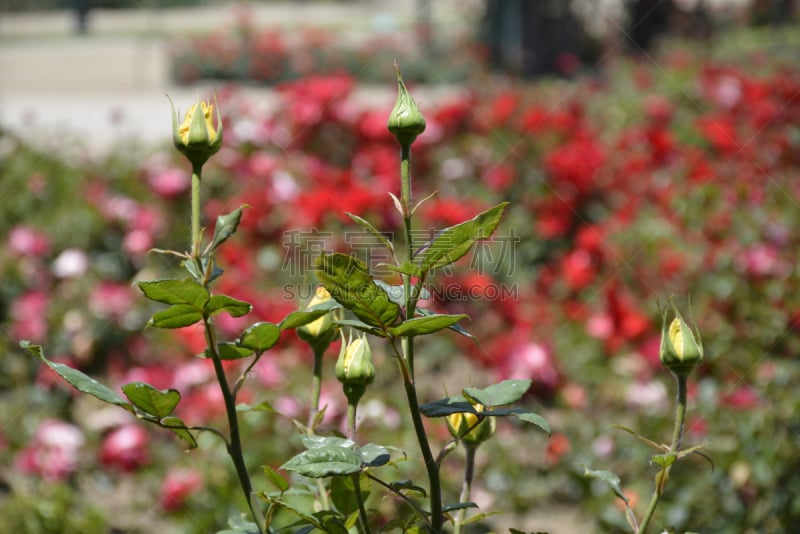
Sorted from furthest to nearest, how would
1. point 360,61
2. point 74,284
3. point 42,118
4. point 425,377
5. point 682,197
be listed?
point 360,61, point 42,118, point 682,197, point 74,284, point 425,377

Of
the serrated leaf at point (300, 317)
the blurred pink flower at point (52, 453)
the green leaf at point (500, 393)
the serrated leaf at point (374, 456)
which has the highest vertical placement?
the serrated leaf at point (300, 317)

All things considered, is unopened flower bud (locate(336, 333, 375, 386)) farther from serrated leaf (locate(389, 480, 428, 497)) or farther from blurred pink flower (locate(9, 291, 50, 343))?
blurred pink flower (locate(9, 291, 50, 343))

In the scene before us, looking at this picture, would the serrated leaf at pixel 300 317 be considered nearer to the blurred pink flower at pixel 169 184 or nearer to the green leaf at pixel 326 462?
the green leaf at pixel 326 462

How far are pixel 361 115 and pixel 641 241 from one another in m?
1.08

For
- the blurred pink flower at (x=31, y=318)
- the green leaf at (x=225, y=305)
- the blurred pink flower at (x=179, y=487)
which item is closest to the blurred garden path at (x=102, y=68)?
the green leaf at (x=225, y=305)

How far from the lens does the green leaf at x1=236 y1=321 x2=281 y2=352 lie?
1.62ft

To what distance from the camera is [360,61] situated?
33.8 ft

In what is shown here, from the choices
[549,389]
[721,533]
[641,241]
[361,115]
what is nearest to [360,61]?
[361,115]

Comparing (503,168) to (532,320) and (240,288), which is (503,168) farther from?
(240,288)

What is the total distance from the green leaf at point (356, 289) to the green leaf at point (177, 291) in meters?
0.07

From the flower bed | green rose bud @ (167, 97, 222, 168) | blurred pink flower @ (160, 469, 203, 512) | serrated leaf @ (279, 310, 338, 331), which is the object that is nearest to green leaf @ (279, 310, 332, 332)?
serrated leaf @ (279, 310, 338, 331)

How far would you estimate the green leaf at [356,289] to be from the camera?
430 millimetres

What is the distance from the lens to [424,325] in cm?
44

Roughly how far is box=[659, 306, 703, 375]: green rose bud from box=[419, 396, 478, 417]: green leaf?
12cm
